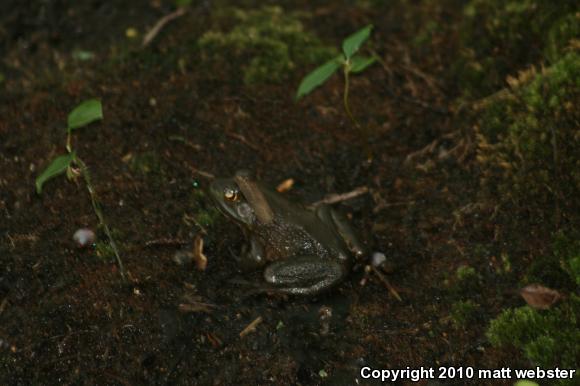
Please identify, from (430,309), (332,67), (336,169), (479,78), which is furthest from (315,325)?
(479,78)

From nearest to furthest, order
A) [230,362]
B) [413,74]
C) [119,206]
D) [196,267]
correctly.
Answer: [230,362] < [196,267] < [119,206] < [413,74]

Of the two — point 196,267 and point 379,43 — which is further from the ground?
point 379,43

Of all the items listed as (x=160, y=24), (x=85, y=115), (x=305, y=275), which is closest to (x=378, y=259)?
(x=305, y=275)

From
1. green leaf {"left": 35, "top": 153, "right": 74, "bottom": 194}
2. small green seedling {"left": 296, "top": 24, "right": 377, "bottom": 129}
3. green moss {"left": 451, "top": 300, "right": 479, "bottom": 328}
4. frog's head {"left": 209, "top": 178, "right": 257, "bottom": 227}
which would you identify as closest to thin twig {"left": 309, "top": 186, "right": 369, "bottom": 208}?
frog's head {"left": 209, "top": 178, "right": 257, "bottom": 227}

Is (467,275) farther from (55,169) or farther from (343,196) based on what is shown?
(55,169)

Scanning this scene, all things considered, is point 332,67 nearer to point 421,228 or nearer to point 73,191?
point 421,228

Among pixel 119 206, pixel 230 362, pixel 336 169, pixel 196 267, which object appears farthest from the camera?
pixel 336 169
